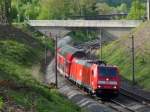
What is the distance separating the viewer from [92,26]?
12694cm

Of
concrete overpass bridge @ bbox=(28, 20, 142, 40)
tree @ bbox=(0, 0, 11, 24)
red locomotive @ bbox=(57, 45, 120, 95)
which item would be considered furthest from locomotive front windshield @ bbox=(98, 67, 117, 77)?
tree @ bbox=(0, 0, 11, 24)

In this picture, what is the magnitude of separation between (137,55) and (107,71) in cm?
3440

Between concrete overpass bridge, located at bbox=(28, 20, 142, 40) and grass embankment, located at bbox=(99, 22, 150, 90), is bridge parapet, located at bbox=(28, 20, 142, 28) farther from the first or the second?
grass embankment, located at bbox=(99, 22, 150, 90)

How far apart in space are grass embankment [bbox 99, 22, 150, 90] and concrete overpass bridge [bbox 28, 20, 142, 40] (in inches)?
443

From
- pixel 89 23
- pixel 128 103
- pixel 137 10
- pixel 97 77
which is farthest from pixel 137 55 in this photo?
pixel 137 10

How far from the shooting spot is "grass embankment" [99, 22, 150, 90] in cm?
7289

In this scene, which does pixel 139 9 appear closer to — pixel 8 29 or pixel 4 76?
pixel 8 29

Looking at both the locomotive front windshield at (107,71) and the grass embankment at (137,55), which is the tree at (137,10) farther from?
the locomotive front windshield at (107,71)

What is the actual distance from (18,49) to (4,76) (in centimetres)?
4998

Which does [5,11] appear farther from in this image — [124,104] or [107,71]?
[124,104]

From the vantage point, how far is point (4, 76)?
4009 cm

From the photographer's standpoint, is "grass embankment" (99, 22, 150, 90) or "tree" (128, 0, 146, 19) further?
"tree" (128, 0, 146, 19)

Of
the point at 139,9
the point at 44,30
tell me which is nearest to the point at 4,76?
the point at 44,30

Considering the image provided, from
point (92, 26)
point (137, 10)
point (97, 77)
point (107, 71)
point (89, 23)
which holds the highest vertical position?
point (107, 71)
